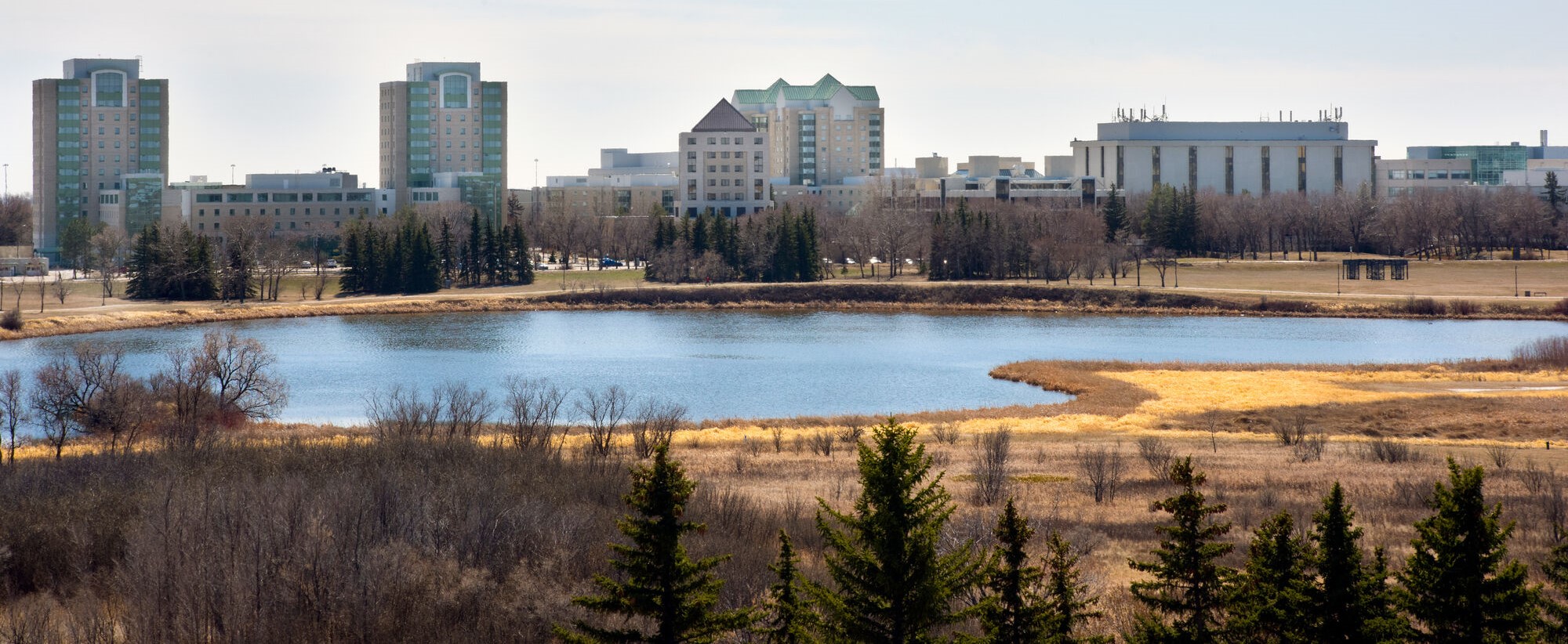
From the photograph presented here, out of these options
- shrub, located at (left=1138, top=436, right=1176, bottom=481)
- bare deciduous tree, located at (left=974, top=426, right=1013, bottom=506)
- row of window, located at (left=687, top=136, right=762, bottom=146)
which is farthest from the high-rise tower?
bare deciduous tree, located at (left=974, top=426, right=1013, bottom=506)

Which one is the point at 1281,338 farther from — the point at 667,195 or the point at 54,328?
the point at 667,195

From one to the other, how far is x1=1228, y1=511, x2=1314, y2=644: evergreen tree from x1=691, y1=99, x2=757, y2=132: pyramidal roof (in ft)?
470

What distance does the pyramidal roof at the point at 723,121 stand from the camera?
15162 centimetres

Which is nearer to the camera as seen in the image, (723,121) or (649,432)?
(649,432)

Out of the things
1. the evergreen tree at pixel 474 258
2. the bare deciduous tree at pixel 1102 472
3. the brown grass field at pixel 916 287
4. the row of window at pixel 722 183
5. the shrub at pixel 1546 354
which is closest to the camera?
the bare deciduous tree at pixel 1102 472

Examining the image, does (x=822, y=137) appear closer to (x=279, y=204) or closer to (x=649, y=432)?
(x=279, y=204)

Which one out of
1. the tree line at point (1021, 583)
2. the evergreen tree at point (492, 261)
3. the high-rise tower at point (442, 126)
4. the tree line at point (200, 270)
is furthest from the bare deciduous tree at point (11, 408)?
the high-rise tower at point (442, 126)

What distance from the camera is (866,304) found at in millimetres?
99125

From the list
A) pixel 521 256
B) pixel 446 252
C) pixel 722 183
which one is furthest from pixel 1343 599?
pixel 722 183

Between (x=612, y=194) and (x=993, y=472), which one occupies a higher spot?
(x=612, y=194)

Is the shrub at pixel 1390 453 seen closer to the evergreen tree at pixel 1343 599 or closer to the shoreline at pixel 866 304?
the evergreen tree at pixel 1343 599

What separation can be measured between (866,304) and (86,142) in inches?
3843

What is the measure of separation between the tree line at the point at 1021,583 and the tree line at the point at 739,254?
98.3 metres

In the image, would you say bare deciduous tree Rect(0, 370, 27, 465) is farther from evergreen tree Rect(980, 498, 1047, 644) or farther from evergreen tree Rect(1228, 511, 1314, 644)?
evergreen tree Rect(1228, 511, 1314, 644)
